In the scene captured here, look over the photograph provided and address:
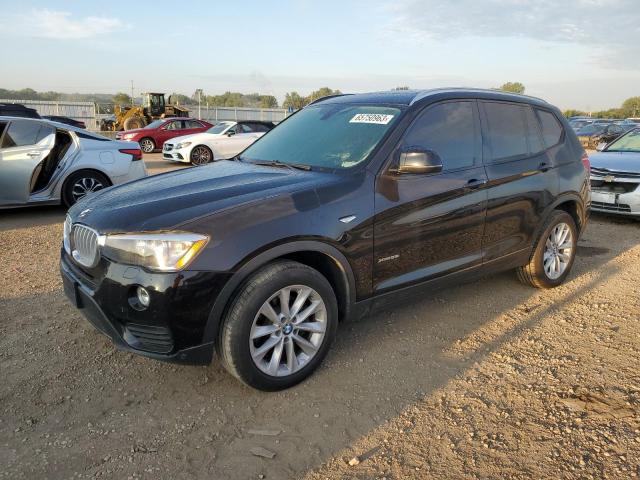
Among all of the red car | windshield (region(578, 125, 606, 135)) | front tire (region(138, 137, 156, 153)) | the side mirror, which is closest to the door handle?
the side mirror

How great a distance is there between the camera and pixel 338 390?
3105mm

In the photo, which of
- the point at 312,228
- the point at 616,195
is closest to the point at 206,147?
the point at 616,195

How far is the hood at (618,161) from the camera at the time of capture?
7.66 m

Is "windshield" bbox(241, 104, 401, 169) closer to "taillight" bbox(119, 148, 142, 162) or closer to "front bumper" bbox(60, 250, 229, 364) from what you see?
"front bumper" bbox(60, 250, 229, 364)

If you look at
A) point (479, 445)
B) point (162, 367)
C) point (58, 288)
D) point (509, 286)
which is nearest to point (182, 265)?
point (162, 367)

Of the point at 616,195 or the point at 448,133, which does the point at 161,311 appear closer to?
the point at 448,133

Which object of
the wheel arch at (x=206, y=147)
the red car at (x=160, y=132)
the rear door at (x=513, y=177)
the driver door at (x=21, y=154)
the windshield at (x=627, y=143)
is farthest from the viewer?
the red car at (x=160, y=132)

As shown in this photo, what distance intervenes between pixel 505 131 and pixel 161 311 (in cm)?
317

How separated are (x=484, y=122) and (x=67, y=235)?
323 cm

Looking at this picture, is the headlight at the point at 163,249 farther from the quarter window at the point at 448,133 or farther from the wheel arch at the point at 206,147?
the wheel arch at the point at 206,147

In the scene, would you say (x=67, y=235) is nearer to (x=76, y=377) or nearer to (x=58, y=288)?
(x=76, y=377)

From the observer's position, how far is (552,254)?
4836 mm

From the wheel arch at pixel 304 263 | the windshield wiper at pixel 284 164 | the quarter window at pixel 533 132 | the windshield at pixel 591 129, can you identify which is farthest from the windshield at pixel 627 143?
the windshield at pixel 591 129

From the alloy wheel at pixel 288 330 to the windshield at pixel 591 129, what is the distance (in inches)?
1080
